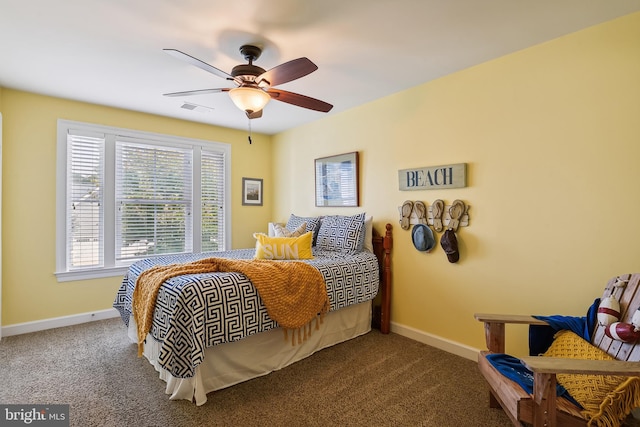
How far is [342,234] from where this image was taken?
10.8 feet

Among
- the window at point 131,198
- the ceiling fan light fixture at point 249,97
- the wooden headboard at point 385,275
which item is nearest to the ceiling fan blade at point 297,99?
the ceiling fan light fixture at point 249,97

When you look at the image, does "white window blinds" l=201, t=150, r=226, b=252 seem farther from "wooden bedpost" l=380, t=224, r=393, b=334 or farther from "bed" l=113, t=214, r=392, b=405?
"wooden bedpost" l=380, t=224, r=393, b=334

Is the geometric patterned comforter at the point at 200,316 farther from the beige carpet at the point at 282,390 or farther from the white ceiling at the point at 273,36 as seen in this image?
the white ceiling at the point at 273,36

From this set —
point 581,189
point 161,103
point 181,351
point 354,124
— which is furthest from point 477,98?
point 161,103

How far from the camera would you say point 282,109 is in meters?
3.66

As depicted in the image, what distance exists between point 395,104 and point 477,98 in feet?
2.70

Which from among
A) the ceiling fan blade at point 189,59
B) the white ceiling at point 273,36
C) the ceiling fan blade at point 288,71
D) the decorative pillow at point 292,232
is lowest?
the decorative pillow at point 292,232

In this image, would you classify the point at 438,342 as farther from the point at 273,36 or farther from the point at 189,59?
the point at 189,59

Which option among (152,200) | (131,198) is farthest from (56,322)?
(152,200)

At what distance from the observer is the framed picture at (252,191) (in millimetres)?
4707

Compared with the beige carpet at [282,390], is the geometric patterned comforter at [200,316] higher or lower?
higher

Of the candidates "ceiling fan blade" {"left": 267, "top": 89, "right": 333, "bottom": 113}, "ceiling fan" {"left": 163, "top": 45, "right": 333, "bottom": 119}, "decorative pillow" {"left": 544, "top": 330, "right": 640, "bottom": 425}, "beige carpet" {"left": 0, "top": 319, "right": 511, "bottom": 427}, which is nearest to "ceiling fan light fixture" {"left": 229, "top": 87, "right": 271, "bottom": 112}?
"ceiling fan" {"left": 163, "top": 45, "right": 333, "bottom": 119}

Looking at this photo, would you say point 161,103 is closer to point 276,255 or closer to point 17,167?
point 17,167

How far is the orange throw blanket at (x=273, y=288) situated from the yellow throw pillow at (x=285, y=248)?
1.64ft
